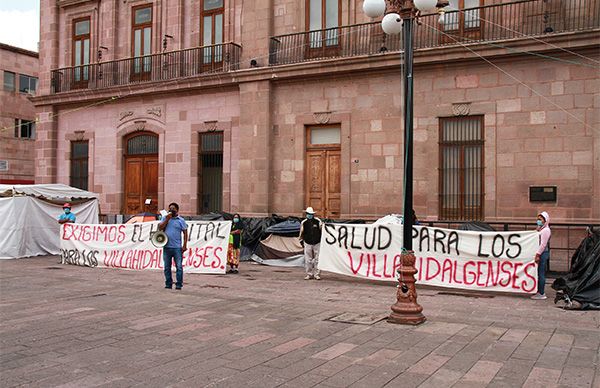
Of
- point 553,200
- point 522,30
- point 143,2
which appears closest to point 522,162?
point 553,200

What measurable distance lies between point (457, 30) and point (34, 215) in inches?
602

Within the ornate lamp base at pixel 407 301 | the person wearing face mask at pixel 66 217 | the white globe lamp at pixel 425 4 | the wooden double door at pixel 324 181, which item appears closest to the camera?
the ornate lamp base at pixel 407 301

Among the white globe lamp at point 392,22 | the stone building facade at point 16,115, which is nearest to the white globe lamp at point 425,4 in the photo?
the white globe lamp at point 392,22

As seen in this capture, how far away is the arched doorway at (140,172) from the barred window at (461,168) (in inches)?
458

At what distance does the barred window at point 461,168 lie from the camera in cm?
1759

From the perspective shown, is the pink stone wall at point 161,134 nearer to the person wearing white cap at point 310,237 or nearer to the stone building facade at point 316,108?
the stone building facade at point 316,108

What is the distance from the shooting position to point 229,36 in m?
21.9

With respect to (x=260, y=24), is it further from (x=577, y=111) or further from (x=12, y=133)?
(x=12, y=133)

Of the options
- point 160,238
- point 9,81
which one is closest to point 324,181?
point 160,238

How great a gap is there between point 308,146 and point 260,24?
479 cm

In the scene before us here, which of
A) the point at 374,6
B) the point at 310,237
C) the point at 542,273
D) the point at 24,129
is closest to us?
the point at 374,6

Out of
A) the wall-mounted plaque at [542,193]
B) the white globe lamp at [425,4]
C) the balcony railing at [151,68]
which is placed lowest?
the wall-mounted plaque at [542,193]

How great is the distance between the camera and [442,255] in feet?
42.4

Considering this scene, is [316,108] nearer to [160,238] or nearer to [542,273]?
[160,238]
